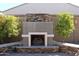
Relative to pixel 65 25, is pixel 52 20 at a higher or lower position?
higher

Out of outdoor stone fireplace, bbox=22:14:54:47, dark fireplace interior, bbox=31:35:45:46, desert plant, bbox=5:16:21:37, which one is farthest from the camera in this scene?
dark fireplace interior, bbox=31:35:45:46

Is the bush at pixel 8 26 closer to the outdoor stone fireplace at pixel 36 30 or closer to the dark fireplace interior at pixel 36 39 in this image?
the outdoor stone fireplace at pixel 36 30

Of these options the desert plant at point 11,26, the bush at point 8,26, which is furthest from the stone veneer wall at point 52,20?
the bush at point 8,26

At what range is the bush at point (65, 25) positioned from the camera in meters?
24.2

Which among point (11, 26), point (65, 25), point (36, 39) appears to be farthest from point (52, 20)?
point (11, 26)

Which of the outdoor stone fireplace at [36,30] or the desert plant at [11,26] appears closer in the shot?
the outdoor stone fireplace at [36,30]

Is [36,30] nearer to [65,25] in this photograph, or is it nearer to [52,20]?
[65,25]

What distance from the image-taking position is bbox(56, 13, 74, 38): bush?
24.2 m

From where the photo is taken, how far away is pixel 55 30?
25.2m

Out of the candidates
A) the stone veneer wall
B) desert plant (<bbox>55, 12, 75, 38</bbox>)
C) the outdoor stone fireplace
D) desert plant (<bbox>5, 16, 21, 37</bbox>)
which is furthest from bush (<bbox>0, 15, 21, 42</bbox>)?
desert plant (<bbox>55, 12, 75, 38</bbox>)

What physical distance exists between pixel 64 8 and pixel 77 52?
7.98 metres

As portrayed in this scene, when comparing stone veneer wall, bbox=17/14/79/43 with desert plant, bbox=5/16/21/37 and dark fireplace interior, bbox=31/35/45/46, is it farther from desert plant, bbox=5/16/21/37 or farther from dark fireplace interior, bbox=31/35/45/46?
dark fireplace interior, bbox=31/35/45/46

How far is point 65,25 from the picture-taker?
24156mm

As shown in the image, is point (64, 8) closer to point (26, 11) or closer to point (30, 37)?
point (26, 11)
